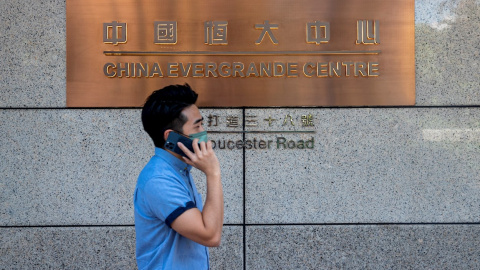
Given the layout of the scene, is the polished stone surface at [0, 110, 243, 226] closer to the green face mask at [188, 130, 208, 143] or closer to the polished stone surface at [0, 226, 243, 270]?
the polished stone surface at [0, 226, 243, 270]

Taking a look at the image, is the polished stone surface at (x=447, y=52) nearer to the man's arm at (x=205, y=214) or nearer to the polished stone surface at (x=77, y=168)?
the polished stone surface at (x=77, y=168)

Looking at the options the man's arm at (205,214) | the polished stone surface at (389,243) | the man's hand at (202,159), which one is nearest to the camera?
the man's arm at (205,214)

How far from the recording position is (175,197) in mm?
1750

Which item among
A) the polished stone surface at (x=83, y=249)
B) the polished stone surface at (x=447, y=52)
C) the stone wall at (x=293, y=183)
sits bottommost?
the polished stone surface at (x=83, y=249)

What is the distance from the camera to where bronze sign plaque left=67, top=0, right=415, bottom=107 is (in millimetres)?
4074

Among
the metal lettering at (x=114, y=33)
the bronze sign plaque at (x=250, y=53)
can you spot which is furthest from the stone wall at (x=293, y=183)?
the metal lettering at (x=114, y=33)

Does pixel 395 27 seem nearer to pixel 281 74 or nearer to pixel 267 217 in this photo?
pixel 281 74

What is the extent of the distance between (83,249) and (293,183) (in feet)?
6.40

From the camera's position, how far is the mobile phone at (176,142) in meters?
1.88

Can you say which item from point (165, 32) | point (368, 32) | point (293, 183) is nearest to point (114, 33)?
point (165, 32)

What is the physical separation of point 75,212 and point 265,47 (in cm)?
224

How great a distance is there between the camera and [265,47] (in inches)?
161

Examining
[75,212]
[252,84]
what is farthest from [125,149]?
[252,84]

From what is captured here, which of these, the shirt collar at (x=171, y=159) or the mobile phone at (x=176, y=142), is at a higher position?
the mobile phone at (x=176, y=142)
